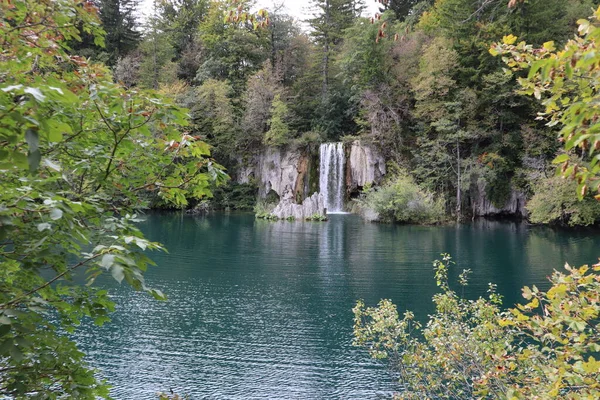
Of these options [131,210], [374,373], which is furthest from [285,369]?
[131,210]

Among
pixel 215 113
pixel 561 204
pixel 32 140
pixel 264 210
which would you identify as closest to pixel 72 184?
pixel 32 140

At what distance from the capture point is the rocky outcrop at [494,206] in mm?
31812

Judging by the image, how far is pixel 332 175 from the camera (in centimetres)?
3734

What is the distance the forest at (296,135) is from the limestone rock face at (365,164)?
1.00 meters

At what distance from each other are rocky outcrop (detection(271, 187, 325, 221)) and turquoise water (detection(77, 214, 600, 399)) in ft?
24.7

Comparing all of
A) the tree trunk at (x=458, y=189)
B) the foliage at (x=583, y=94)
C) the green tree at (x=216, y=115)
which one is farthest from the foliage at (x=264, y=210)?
the foliage at (x=583, y=94)

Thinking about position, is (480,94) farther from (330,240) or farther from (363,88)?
(330,240)

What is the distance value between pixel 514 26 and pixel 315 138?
16.6m

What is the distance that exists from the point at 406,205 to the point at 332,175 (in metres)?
8.79

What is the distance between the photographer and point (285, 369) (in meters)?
8.12

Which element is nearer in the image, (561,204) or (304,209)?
(561,204)

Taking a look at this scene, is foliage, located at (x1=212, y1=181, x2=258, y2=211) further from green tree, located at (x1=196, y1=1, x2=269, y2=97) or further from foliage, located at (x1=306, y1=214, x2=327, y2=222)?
foliage, located at (x1=306, y1=214, x2=327, y2=222)

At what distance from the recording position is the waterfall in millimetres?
37125

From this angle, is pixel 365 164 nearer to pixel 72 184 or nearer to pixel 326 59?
pixel 326 59
